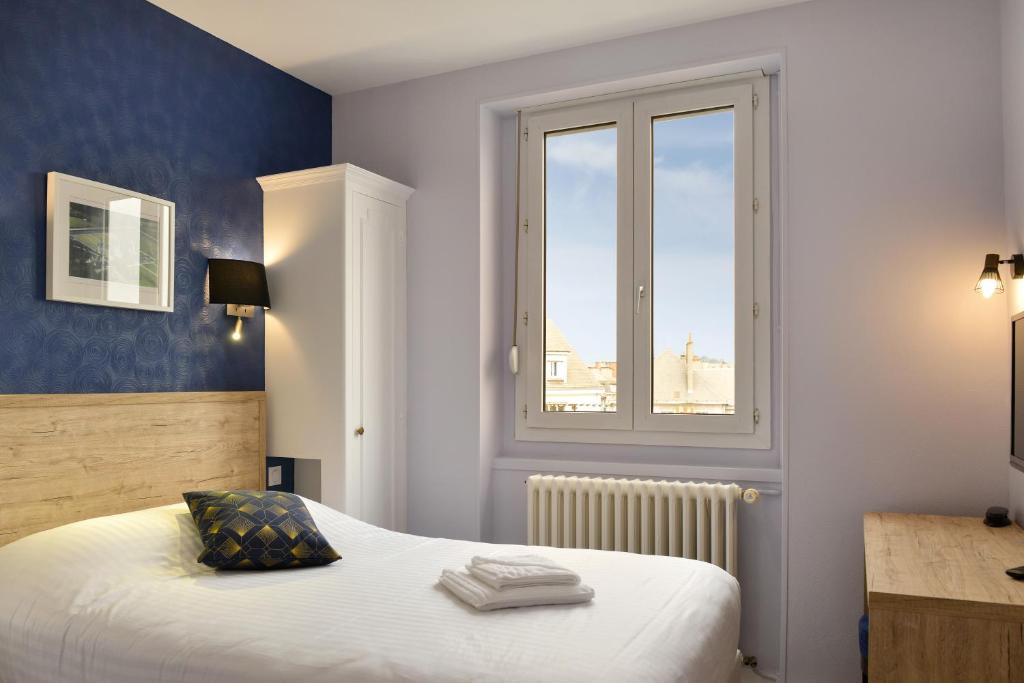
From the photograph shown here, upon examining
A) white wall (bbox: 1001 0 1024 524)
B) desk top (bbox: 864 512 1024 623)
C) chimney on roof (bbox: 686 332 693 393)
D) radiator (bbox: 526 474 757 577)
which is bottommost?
radiator (bbox: 526 474 757 577)

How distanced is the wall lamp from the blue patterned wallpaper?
2907mm

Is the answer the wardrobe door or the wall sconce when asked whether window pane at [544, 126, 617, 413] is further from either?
the wall sconce

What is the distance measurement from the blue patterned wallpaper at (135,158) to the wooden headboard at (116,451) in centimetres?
8

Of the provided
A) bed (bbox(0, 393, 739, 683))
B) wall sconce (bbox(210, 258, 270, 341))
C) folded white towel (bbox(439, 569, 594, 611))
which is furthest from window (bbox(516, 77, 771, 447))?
folded white towel (bbox(439, 569, 594, 611))

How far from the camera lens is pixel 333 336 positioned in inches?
136

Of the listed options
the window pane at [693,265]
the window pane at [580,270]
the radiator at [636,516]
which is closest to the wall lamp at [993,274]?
the window pane at [693,265]

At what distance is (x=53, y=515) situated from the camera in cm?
260

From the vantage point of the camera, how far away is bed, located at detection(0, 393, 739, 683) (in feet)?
5.69

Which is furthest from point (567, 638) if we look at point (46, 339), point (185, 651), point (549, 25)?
point (549, 25)

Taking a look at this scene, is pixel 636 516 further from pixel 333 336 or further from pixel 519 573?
pixel 333 336

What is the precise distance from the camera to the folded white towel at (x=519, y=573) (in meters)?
2.08

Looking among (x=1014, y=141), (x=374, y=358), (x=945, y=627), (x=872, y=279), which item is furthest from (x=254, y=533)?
(x=1014, y=141)

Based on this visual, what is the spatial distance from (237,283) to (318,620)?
1.80 m

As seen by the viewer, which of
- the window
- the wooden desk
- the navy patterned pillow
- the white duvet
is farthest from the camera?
the window
